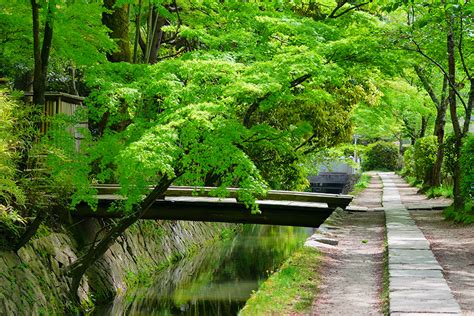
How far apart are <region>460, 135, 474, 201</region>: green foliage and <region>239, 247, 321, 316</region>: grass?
24.1 ft

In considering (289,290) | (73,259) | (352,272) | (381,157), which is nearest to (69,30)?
(73,259)

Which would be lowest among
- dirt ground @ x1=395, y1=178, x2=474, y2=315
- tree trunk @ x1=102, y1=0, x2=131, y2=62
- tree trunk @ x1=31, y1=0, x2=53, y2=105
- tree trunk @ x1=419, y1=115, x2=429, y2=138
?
dirt ground @ x1=395, y1=178, x2=474, y2=315

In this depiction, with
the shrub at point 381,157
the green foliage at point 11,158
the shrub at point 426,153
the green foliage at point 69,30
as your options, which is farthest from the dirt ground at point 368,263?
the shrub at point 381,157

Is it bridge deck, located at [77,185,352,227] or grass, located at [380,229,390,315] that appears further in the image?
bridge deck, located at [77,185,352,227]

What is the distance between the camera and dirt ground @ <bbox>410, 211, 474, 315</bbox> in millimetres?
8153

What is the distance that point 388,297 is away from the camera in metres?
7.52

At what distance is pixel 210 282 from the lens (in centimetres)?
1956

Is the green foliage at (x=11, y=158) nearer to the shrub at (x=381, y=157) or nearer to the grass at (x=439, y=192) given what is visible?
the grass at (x=439, y=192)

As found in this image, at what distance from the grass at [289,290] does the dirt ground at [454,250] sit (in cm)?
173

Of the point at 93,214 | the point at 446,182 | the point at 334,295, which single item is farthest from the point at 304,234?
the point at 334,295

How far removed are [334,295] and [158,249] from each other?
45.3ft

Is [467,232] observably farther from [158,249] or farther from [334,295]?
[158,249]

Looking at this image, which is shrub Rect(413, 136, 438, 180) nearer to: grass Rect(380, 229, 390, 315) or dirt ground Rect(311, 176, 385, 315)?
dirt ground Rect(311, 176, 385, 315)

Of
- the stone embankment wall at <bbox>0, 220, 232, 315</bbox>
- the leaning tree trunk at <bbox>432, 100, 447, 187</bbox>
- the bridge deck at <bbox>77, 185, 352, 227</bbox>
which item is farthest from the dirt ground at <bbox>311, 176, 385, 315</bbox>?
the leaning tree trunk at <bbox>432, 100, 447, 187</bbox>
